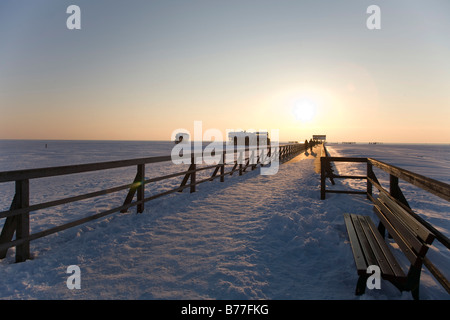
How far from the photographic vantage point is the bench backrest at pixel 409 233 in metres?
2.25

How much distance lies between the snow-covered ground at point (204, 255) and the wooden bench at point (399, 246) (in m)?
0.27

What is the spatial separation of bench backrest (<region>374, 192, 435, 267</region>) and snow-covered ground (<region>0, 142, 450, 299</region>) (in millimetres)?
524

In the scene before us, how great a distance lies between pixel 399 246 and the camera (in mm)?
2762

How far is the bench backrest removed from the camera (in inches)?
88.7

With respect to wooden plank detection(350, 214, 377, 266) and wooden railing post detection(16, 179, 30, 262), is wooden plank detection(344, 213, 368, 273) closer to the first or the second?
wooden plank detection(350, 214, 377, 266)

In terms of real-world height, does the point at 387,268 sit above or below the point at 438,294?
above

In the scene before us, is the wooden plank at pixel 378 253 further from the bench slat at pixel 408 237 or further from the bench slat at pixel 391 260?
the bench slat at pixel 408 237

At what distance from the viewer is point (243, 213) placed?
580 cm

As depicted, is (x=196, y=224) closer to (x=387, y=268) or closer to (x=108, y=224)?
(x=108, y=224)

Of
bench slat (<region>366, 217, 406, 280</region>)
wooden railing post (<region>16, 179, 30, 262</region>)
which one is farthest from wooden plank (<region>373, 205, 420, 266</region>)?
wooden railing post (<region>16, 179, 30, 262</region>)

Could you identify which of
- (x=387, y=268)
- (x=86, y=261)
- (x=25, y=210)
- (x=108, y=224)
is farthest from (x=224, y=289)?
(x=108, y=224)

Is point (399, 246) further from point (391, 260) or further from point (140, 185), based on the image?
point (140, 185)

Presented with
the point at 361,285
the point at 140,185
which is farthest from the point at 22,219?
the point at 361,285
